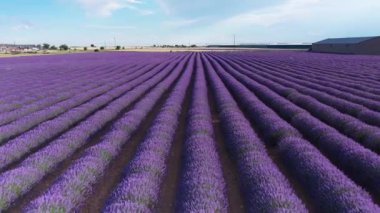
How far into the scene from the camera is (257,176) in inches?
228

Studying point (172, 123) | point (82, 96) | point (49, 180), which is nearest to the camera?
point (49, 180)

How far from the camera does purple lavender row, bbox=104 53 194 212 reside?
4.84 meters

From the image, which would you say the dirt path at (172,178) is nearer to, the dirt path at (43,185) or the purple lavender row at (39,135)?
the dirt path at (43,185)

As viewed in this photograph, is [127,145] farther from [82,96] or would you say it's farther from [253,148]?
[82,96]

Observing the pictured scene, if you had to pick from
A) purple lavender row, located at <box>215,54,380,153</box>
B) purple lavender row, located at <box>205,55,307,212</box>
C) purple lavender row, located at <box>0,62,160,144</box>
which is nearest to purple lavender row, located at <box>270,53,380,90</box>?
purple lavender row, located at <box>215,54,380,153</box>

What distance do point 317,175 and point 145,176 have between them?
104 inches

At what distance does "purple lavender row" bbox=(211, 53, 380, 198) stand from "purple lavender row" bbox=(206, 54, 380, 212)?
475 mm

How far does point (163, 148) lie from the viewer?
307 inches

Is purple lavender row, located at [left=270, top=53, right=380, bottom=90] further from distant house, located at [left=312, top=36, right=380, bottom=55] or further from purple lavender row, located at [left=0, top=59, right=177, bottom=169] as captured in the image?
distant house, located at [left=312, top=36, right=380, bottom=55]

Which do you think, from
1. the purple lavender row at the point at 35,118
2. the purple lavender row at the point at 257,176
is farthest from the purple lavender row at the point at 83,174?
the purple lavender row at the point at 35,118

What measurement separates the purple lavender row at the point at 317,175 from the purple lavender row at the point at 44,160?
14.5 ft

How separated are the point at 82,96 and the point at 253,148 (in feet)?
34.8

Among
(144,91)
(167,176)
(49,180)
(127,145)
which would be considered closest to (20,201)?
(49,180)

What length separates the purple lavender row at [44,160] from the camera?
5.72 metres
